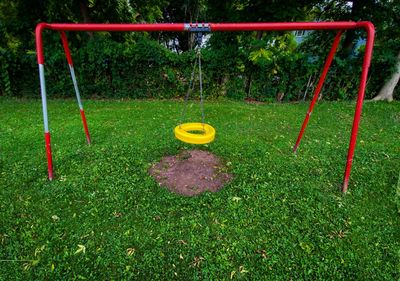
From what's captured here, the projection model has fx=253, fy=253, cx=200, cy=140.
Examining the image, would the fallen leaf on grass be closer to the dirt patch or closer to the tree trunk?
the dirt patch

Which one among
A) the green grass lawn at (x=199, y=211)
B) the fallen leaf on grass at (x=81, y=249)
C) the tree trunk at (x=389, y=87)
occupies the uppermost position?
the tree trunk at (x=389, y=87)

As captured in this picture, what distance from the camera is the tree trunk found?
7.70 metres

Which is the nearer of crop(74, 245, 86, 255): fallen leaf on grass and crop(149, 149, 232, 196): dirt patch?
crop(74, 245, 86, 255): fallen leaf on grass

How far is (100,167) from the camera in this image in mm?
4117

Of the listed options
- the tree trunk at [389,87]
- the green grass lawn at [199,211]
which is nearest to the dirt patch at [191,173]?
the green grass lawn at [199,211]

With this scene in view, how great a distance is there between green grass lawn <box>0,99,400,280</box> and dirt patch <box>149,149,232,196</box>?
164 millimetres

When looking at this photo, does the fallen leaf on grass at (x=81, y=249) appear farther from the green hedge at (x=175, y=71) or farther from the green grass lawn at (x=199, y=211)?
the green hedge at (x=175, y=71)

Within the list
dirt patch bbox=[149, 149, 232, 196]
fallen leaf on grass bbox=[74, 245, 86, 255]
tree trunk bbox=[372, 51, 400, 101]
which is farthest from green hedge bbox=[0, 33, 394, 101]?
fallen leaf on grass bbox=[74, 245, 86, 255]

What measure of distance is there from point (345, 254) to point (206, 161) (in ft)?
7.72

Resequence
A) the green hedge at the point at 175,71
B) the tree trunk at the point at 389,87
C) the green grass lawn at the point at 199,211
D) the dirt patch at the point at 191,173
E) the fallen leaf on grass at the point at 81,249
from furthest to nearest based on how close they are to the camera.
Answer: the tree trunk at the point at 389,87 < the green hedge at the point at 175,71 < the dirt patch at the point at 191,173 < the fallen leaf on grass at the point at 81,249 < the green grass lawn at the point at 199,211

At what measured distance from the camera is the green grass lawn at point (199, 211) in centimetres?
258

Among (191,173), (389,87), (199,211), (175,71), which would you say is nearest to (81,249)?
(199,211)

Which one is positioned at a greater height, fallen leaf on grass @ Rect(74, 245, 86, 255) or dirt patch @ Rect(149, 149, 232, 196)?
dirt patch @ Rect(149, 149, 232, 196)

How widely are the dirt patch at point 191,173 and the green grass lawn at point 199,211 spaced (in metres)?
0.16
